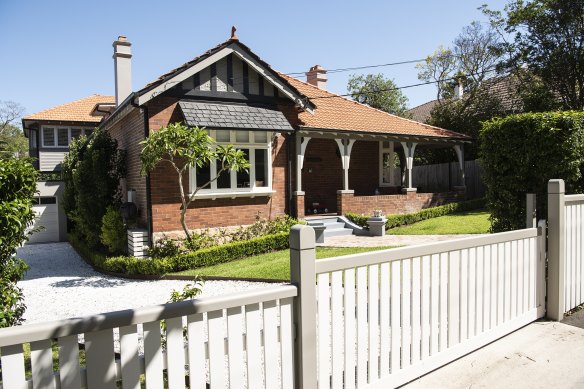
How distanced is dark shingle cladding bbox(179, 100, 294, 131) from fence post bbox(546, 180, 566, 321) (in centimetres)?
845

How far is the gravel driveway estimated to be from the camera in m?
7.83

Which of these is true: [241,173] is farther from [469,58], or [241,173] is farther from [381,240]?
[469,58]

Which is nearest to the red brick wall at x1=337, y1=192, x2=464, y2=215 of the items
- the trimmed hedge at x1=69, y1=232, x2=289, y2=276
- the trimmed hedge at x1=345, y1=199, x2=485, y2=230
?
the trimmed hedge at x1=345, y1=199, x2=485, y2=230

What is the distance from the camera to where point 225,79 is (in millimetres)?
12453

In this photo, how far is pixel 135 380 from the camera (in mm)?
2217

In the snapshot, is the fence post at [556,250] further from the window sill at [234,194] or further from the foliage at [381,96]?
the foliage at [381,96]

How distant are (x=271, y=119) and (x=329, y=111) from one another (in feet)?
15.7

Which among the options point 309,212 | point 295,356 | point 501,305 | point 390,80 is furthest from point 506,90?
point 295,356

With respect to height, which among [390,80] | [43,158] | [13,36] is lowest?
[43,158]

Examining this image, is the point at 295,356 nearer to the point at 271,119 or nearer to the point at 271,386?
the point at 271,386

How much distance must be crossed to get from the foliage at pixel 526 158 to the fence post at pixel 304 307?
4.94m

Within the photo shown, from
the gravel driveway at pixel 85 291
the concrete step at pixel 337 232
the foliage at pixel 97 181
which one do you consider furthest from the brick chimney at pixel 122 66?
the concrete step at pixel 337 232

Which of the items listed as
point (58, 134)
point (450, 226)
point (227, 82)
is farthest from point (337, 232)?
point (58, 134)

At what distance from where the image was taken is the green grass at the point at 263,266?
29.4ft
